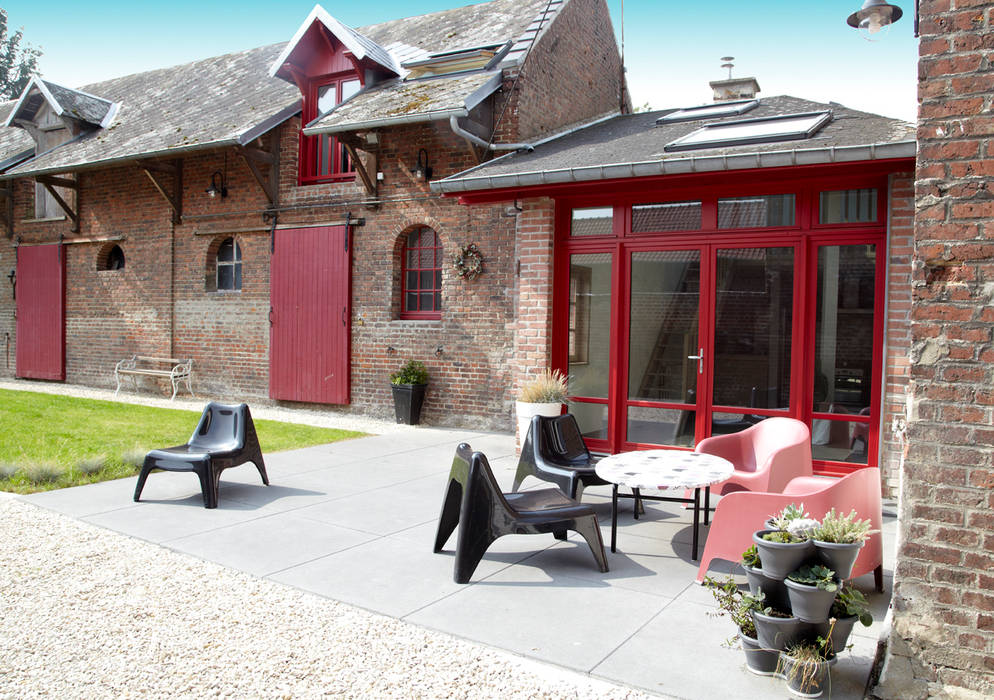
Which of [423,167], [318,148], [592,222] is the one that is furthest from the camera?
[318,148]

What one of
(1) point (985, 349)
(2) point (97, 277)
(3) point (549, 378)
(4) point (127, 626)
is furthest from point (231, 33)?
(1) point (985, 349)

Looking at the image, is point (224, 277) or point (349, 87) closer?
point (349, 87)

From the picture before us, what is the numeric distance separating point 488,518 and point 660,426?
3.99 m

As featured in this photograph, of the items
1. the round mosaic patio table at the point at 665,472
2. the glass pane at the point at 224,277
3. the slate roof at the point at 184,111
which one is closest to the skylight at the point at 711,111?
the round mosaic patio table at the point at 665,472

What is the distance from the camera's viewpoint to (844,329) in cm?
690

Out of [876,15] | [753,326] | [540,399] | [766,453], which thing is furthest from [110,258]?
[876,15]

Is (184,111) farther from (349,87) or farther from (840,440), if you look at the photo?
(840,440)

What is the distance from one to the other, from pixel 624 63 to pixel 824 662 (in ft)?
40.7

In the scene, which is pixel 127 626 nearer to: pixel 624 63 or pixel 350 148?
pixel 350 148

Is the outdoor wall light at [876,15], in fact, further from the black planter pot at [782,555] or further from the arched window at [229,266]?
the arched window at [229,266]

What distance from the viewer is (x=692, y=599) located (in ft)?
12.9

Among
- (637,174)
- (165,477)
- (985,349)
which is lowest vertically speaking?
(165,477)

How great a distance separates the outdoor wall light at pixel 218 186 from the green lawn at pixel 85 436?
3.72m

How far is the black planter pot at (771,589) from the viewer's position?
3025mm
